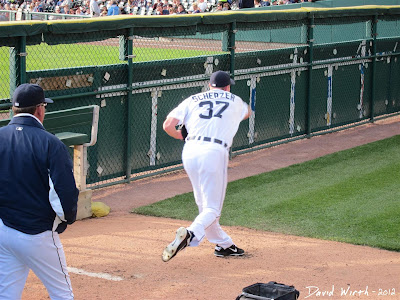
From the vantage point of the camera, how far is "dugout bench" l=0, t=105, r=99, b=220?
825cm

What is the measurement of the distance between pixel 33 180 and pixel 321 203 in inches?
212

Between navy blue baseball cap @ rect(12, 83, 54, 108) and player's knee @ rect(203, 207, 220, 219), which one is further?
player's knee @ rect(203, 207, 220, 219)

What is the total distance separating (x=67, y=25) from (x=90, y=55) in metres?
20.6

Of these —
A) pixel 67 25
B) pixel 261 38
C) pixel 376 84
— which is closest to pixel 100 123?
pixel 67 25

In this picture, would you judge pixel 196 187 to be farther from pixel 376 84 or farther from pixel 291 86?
pixel 376 84

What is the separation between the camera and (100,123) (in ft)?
31.3

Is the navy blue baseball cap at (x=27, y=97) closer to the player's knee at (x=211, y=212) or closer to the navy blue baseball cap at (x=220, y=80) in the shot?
the player's knee at (x=211, y=212)

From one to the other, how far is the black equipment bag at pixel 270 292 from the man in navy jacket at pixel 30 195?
56.1 inches

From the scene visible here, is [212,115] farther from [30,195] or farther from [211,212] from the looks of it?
[30,195]

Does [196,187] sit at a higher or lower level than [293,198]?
higher

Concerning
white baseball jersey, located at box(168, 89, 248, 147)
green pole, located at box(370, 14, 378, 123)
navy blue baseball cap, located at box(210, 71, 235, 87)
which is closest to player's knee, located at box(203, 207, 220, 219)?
white baseball jersey, located at box(168, 89, 248, 147)

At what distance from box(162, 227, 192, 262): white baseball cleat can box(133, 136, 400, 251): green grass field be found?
210 cm

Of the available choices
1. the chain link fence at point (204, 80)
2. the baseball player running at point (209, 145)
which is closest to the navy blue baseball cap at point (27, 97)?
the baseball player running at point (209, 145)

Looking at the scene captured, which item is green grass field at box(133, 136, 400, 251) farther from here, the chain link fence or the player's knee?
the player's knee
